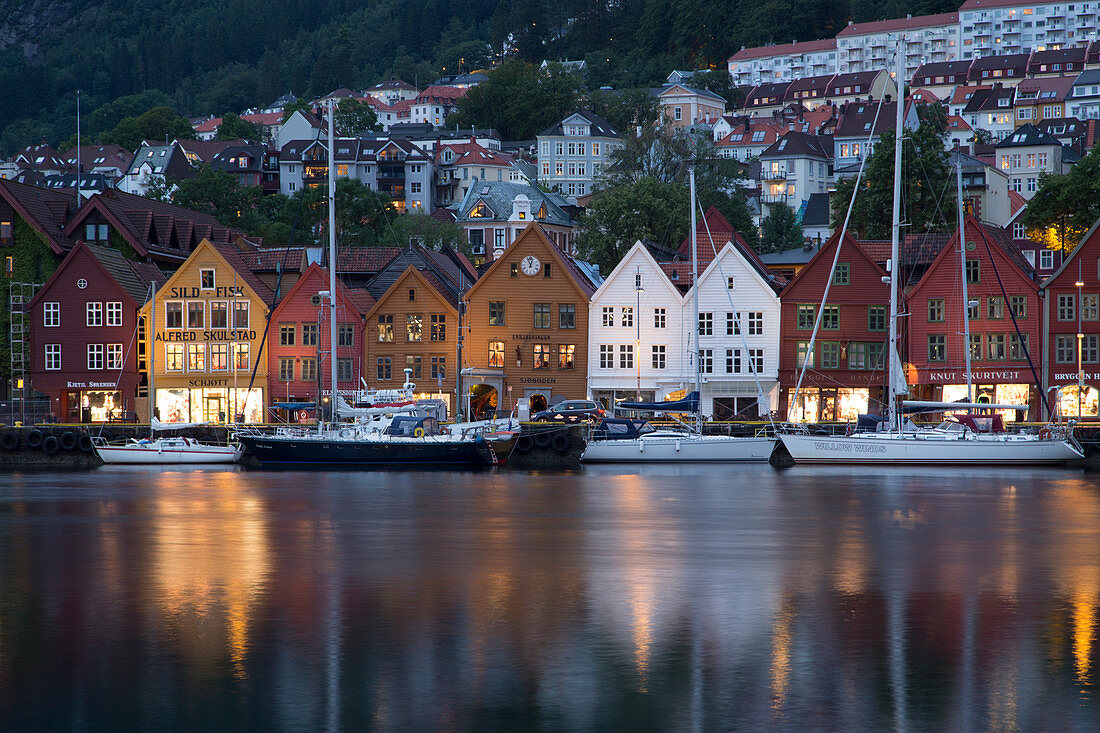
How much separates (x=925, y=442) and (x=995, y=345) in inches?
687

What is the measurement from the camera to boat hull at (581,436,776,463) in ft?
220

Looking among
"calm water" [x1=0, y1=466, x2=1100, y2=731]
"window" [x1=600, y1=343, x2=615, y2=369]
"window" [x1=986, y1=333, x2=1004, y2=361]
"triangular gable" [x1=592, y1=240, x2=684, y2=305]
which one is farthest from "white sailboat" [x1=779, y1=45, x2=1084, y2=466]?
"triangular gable" [x1=592, y1=240, x2=684, y2=305]

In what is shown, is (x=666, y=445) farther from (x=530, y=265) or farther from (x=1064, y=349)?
(x=1064, y=349)

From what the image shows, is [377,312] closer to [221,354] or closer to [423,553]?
[221,354]

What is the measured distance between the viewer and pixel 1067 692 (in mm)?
22391

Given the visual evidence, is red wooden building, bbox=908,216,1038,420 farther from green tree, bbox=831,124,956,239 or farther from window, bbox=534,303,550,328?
window, bbox=534,303,550,328

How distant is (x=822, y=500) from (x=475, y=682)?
31.5 m

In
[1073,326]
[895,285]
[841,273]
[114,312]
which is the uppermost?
[841,273]

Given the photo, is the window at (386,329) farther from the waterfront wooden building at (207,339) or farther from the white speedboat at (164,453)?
the white speedboat at (164,453)

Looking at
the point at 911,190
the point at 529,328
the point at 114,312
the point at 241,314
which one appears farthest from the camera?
the point at 911,190

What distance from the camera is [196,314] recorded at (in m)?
84.6

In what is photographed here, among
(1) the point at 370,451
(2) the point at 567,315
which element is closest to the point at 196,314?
(2) the point at 567,315

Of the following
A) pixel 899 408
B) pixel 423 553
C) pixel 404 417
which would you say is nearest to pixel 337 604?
pixel 423 553

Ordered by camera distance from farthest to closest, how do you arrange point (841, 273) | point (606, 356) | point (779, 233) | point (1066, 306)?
1. point (779, 233)
2. point (606, 356)
3. point (841, 273)
4. point (1066, 306)
